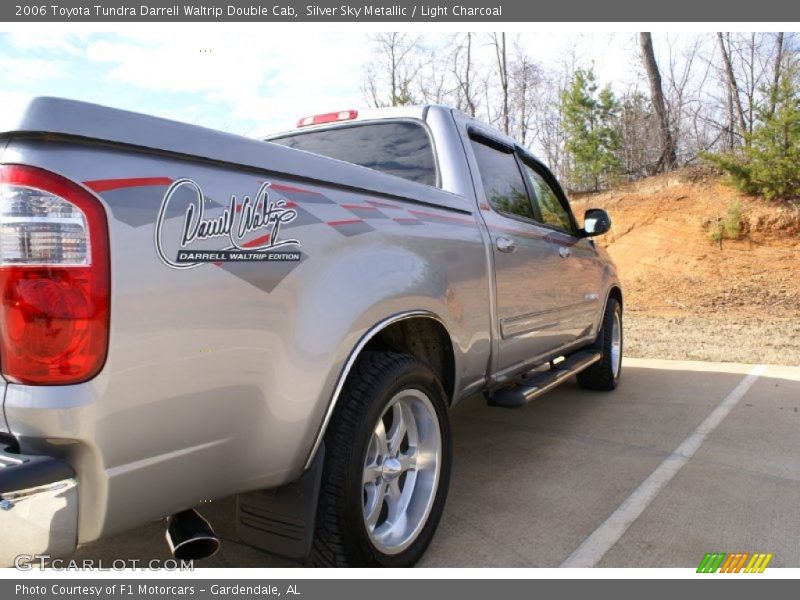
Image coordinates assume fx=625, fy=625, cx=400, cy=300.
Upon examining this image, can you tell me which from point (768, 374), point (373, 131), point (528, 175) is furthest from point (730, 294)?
point (373, 131)

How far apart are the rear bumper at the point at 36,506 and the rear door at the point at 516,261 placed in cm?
233

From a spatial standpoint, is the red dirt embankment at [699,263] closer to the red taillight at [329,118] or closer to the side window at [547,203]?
the side window at [547,203]

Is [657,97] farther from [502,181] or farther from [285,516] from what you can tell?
[285,516]

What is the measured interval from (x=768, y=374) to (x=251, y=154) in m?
6.60

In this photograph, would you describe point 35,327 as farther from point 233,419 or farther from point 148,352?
point 233,419

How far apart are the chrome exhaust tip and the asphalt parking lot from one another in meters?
0.75

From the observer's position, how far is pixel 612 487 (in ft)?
11.7

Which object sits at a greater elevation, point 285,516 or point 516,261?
point 516,261

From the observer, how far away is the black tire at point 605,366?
5703mm

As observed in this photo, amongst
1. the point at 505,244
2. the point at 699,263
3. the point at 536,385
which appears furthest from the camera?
the point at 699,263

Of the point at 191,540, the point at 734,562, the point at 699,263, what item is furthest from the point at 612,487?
the point at 699,263

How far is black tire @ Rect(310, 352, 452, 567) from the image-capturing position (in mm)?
2186

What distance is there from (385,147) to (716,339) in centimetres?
736

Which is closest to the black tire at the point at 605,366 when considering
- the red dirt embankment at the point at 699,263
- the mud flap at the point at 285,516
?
the red dirt embankment at the point at 699,263
